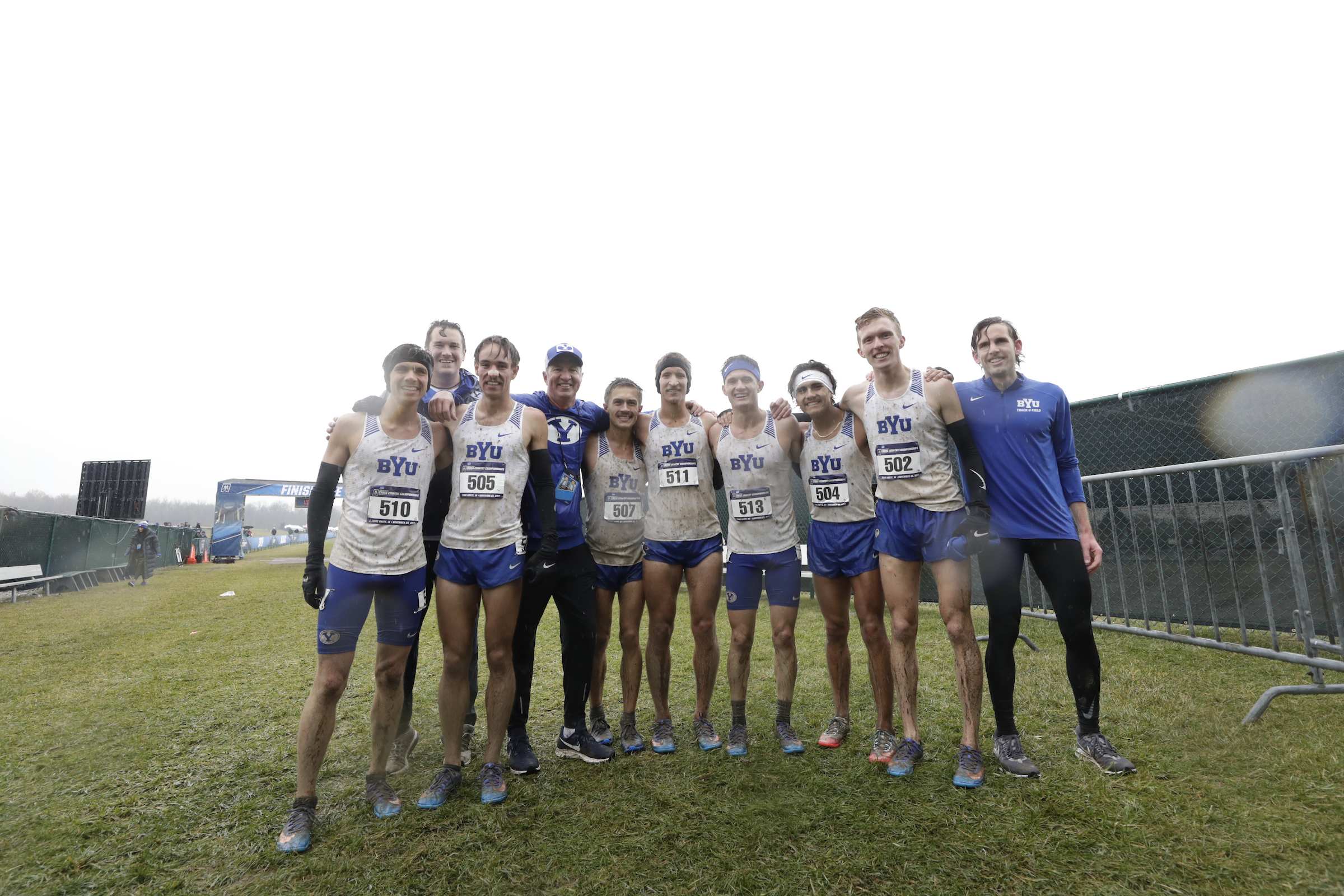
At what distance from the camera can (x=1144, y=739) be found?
3.42 meters

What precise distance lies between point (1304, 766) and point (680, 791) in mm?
3149

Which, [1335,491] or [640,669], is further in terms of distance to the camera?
[1335,491]

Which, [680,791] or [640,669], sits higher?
[640,669]

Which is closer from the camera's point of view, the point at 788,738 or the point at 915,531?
the point at 915,531

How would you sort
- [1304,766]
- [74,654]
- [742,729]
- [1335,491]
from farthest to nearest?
[74,654]
[1335,491]
[742,729]
[1304,766]

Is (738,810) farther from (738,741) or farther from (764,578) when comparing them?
(764,578)

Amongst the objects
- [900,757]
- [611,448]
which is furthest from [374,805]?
[900,757]

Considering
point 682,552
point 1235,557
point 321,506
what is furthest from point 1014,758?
point 1235,557

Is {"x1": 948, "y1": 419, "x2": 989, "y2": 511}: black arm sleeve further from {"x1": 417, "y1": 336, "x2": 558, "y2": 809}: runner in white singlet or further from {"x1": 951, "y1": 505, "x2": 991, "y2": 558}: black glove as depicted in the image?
{"x1": 417, "y1": 336, "x2": 558, "y2": 809}: runner in white singlet

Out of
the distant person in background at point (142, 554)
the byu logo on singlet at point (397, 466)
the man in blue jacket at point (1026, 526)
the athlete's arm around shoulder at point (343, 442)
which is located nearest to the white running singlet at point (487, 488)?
the byu logo on singlet at point (397, 466)

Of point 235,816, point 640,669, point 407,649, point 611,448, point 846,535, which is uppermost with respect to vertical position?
point 611,448

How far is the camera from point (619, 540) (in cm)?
397

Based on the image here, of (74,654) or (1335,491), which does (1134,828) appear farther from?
(74,654)

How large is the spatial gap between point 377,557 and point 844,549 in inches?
108
